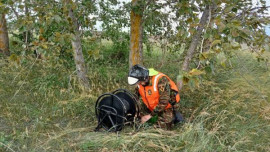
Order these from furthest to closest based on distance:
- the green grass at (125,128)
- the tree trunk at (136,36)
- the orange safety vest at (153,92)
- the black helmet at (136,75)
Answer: the tree trunk at (136,36) < the orange safety vest at (153,92) < the black helmet at (136,75) < the green grass at (125,128)

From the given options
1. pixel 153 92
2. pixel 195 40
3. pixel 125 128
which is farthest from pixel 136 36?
pixel 125 128

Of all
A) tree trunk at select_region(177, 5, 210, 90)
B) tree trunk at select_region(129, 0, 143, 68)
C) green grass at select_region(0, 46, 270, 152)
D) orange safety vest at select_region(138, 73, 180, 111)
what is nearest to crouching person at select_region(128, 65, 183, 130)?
orange safety vest at select_region(138, 73, 180, 111)

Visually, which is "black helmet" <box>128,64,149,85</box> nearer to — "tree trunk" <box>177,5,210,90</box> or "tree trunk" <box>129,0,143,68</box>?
"tree trunk" <box>177,5,210,90</box>

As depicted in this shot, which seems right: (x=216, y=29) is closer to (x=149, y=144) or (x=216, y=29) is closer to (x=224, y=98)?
(x=149, y=144)

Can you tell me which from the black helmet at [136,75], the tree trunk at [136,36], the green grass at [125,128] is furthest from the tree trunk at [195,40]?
the tree trunk at [136,36]

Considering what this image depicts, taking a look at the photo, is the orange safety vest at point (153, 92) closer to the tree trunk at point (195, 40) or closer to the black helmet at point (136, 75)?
the black helmet at point (136, 75)

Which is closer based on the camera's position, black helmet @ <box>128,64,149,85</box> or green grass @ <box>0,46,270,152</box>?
green grass @ <box>0,46,270,152</box>

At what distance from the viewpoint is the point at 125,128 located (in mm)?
3840

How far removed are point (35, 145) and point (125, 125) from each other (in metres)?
1.38

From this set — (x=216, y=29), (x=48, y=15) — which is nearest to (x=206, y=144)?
(x=216, y=29)

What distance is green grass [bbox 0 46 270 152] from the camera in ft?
10.6

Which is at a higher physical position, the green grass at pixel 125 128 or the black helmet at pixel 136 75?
the black helmet at pixel 136 75

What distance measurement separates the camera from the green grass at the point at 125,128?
3.23 metres

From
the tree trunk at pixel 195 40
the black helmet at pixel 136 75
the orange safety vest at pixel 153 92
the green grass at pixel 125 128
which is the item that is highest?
the tree trunk at pixel 195 40
